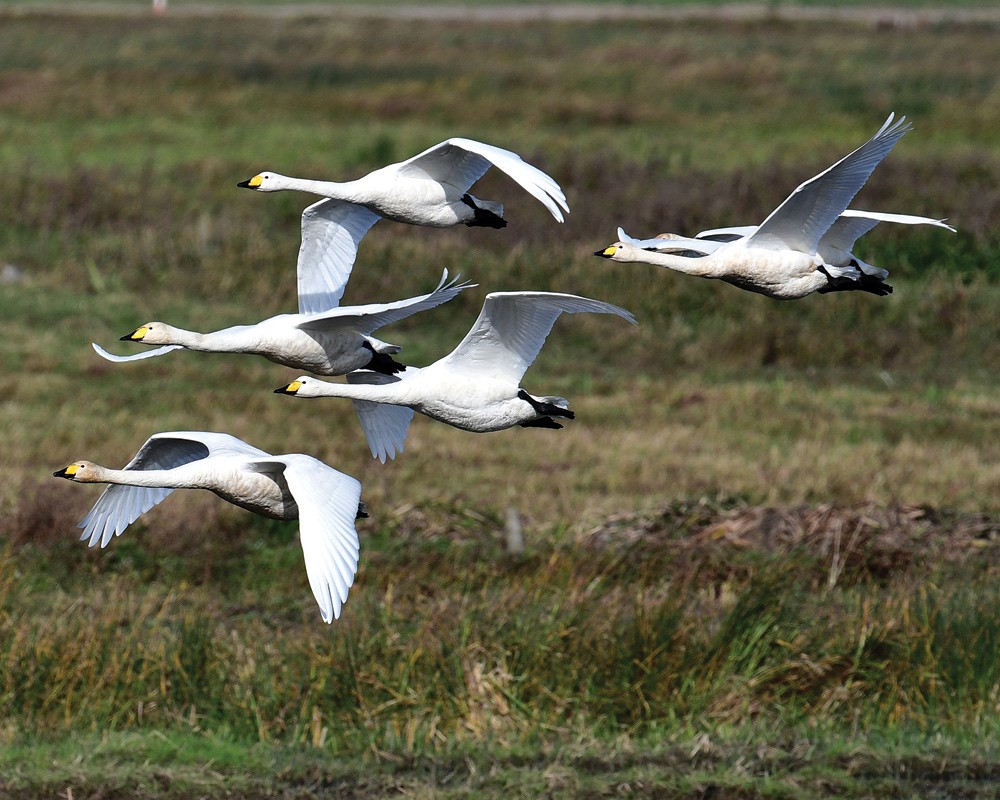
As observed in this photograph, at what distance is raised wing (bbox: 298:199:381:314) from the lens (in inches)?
237

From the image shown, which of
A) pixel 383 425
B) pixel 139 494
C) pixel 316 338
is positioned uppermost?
pixel 316 338

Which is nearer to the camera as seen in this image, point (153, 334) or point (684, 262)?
point (684, 262)

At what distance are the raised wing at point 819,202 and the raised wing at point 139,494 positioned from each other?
6.55 feet

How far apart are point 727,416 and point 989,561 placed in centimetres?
540

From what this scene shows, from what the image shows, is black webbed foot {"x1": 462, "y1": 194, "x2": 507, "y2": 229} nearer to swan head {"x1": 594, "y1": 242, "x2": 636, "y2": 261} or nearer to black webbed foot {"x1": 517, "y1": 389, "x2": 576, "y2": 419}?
swan head {"x1": 594, "y1": 242, "x2": 636, "y2": 261}

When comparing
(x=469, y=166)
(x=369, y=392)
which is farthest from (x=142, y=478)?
(x=469, y=166)

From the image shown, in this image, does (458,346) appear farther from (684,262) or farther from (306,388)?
(684,262)

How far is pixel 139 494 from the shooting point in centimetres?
589

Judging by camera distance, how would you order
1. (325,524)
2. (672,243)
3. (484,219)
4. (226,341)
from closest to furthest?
(325,524) → (226,341) → (672,243) → (484,219)

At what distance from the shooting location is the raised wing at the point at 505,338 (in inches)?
200

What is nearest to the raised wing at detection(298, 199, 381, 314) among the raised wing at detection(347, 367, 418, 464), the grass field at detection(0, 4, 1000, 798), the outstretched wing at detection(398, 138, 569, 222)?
the raised wing at detection(347, 367, 418, 464)

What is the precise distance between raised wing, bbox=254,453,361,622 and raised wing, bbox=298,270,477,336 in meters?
0.44

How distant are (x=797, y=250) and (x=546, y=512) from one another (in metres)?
12.4

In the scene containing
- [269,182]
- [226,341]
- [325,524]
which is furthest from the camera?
[269,182]
